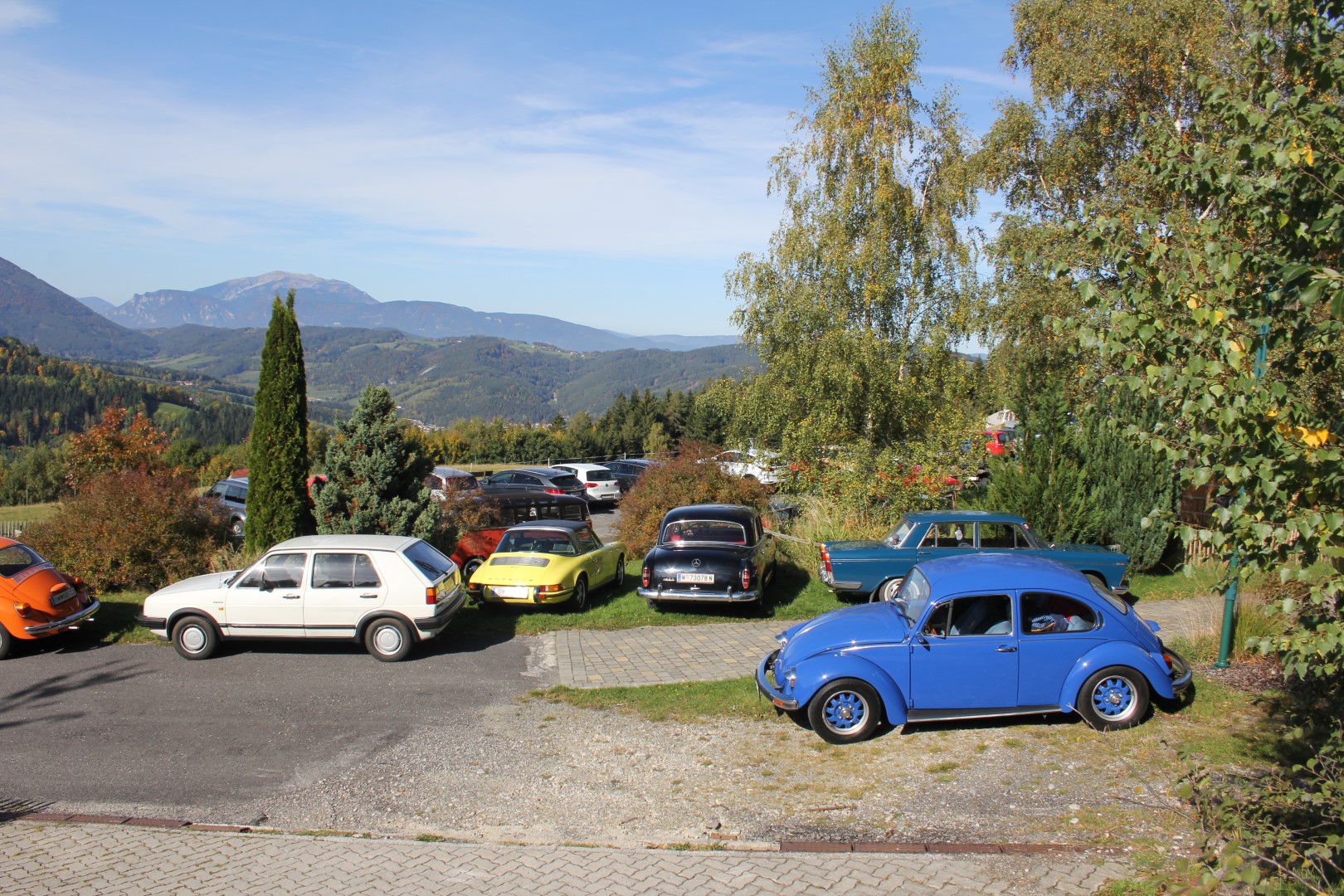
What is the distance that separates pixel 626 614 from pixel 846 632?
5.52m

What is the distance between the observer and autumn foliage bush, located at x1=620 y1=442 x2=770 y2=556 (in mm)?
16891

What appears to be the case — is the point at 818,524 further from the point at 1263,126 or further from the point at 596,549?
the point at 1263,126

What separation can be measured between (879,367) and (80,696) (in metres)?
17.4

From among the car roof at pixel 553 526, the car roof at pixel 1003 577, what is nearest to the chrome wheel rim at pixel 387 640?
the car roof at pixel 553 526

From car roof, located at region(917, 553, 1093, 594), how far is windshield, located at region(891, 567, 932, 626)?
0.34 feet

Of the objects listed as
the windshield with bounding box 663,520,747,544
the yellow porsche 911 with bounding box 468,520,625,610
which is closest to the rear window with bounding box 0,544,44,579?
the yellow porsche 911 with bounding box 468,520,625,610

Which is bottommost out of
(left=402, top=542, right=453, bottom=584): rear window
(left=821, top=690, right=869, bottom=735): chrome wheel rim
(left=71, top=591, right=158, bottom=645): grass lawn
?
(left=71, top=591, right=158, bottom=645): grass lawn

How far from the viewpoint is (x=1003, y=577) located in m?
7.32

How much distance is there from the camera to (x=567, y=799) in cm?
636

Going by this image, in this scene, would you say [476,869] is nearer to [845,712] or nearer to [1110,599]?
[845,712]

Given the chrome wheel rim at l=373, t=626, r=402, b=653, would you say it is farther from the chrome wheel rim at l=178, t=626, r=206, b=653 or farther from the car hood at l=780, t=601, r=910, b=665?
the car hood at l=780, t=601, r=910, b=665

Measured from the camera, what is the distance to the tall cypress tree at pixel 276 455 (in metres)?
14.5

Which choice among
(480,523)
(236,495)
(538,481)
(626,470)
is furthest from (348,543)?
(626,470)

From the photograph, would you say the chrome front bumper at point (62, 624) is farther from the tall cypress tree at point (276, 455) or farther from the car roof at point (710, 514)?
the car roof at point (710, 514)
